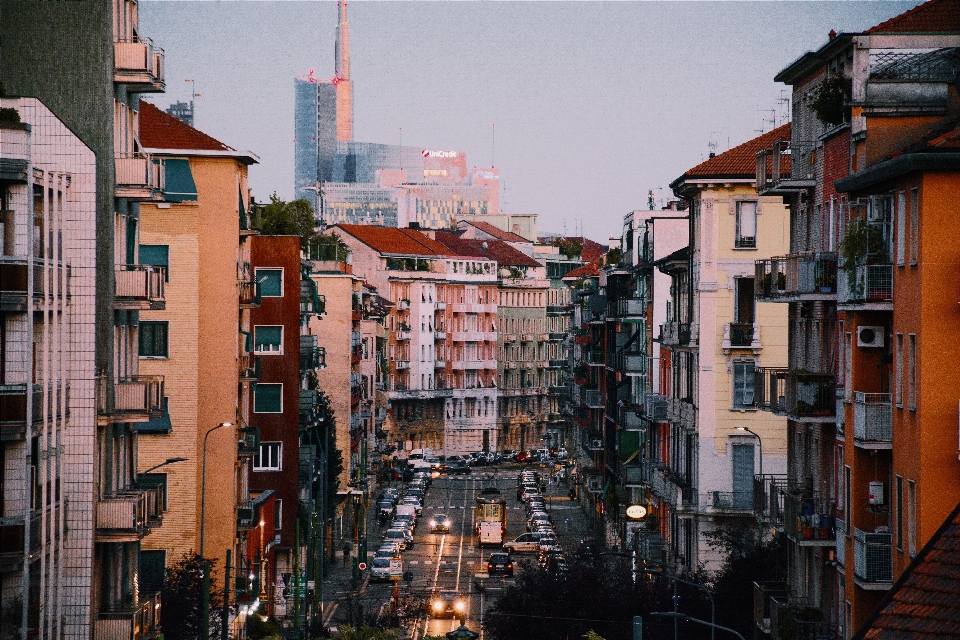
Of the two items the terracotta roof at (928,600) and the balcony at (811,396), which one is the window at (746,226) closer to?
the balcony at (811,396)

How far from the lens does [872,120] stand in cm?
3806

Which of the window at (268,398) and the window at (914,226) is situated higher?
the window at (914,226)

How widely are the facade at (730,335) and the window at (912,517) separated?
31.7 m

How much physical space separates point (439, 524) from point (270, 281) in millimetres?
35373

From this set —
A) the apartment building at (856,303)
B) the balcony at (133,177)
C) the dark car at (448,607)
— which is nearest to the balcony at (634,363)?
the dark car at (448,607)

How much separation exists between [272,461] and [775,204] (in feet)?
78.6

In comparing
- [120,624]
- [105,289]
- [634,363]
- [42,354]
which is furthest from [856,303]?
[634,363]

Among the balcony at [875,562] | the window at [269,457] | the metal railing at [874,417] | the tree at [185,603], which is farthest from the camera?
the window at [269,457]

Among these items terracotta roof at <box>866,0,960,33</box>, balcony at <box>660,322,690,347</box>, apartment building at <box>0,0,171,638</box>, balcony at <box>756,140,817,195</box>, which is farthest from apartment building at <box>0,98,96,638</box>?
balcony at <box>660,322,690,347</box>

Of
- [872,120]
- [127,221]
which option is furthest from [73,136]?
[872,120]

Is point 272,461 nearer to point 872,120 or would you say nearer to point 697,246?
point 697,246

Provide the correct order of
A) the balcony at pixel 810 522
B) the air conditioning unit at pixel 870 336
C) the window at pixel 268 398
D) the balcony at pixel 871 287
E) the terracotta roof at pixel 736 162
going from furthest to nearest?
the window at pixel 268 398, the terracotta roof at pixel 736 162, the balcony at pixel 810 522, the air conditioning unit at pixel 870 336, the balcony at pixel 871 287

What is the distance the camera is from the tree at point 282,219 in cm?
8544

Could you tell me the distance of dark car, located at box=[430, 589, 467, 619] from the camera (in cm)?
7400
